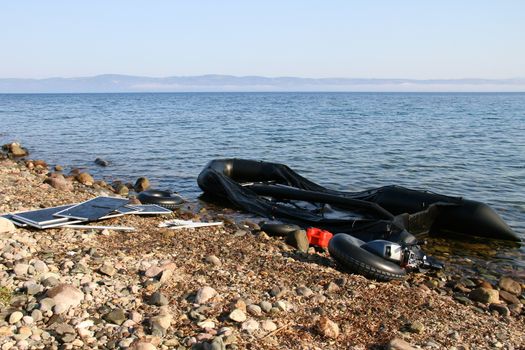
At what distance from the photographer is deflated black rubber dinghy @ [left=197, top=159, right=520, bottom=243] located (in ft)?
32.7

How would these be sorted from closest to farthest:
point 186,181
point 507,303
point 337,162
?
point 507,303, point 186,181, point 337,162

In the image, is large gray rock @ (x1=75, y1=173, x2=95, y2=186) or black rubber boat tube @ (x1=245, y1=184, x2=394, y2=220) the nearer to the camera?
black rubber boat tube @ (x1=245, y1=184, x2=394, y2=220)

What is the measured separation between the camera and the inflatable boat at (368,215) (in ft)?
24.3

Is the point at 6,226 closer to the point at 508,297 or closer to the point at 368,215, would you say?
the point at 368,215

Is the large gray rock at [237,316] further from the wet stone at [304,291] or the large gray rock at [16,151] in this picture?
the large gray rock at [16,151]

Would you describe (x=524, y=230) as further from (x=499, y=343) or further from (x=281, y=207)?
(x=499, y=343)

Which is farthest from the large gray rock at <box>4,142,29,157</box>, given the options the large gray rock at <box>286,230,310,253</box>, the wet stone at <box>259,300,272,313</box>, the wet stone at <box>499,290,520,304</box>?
the wet stone at <box>499,290,520,304</box>

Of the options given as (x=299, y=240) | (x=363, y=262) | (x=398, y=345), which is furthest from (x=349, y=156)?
(x=398, y=345)

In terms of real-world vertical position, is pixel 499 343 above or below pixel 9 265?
below

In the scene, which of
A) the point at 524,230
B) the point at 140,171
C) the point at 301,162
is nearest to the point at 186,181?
the point at 140,171

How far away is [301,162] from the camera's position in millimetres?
20781

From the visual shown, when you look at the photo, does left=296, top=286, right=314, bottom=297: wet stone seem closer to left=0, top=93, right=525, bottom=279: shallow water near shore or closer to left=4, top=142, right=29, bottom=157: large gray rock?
left=0, top=93, right=525, bottom=279: shallow water near shore

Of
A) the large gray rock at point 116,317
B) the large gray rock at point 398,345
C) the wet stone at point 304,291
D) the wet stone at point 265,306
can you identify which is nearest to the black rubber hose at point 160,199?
the wet stone at point 304,291

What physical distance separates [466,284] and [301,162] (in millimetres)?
13043
